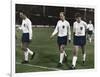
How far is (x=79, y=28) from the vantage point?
291cm

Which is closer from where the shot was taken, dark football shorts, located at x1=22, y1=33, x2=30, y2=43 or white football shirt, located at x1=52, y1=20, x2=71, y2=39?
dark football shorts, located at x1=22, y1=33, x2=30, y2=43

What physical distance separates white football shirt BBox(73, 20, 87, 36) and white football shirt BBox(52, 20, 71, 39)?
0.09 meters

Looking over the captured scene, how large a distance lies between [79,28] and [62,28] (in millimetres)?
230

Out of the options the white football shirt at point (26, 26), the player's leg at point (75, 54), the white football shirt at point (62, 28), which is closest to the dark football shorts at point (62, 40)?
the white football shirt at point (62, 28)

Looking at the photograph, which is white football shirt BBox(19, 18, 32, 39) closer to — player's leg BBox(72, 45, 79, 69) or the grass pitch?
the grass pitch

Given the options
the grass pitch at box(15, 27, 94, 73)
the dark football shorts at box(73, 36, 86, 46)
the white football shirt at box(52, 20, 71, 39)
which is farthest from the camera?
the dark football shorts at box(73, 36, 86, 46)

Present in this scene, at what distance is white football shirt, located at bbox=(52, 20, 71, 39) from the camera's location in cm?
279

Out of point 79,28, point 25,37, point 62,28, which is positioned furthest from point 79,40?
point 25,37

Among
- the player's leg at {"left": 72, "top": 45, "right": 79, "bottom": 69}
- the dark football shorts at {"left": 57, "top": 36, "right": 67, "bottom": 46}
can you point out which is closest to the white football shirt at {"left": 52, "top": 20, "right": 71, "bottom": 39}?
the dark football shorts at {"left": 57, "top": 36, "right": 67, "bottom": 46}

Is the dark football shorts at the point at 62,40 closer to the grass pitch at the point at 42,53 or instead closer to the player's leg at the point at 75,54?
the grass pitch at the point at 42,53

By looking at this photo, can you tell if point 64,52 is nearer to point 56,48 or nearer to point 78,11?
point 56,48

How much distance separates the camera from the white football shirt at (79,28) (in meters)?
2.88

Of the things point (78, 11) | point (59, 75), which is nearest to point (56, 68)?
point (59, 75)

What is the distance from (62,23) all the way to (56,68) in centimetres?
53
